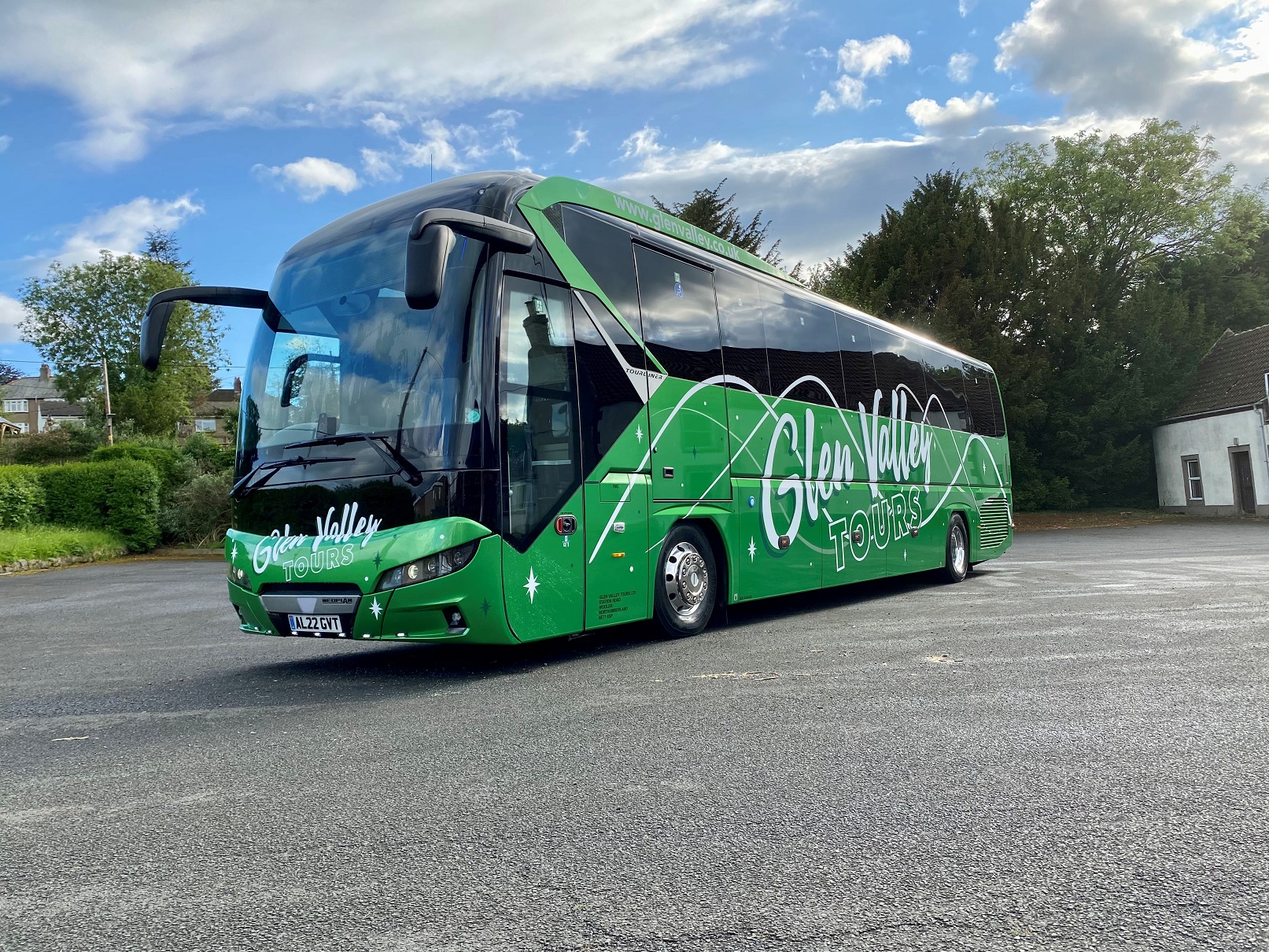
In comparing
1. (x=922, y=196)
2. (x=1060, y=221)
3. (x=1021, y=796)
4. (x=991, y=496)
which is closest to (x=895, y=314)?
(x=922, y=196)

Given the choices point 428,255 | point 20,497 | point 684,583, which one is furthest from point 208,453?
point 428,255

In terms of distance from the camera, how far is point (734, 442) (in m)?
9.72

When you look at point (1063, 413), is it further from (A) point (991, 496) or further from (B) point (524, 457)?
(B) point (524, 457)

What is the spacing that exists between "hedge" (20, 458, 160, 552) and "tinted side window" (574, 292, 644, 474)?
27.0m

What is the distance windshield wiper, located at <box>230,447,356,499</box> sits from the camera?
7.15m

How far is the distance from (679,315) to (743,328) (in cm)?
119

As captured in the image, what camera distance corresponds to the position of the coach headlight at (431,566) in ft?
22.0

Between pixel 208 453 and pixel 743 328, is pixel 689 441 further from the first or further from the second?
pixel 208 453

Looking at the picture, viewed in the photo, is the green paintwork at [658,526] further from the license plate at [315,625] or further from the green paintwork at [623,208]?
the license plate at [315,625]

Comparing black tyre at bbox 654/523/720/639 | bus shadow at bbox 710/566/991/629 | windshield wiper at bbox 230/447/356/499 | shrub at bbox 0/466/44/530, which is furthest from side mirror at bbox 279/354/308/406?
shrub at bbox 0/466/44/530

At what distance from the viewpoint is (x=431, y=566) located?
671cm

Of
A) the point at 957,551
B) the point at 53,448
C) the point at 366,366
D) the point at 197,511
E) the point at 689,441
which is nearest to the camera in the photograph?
the point at 366,366

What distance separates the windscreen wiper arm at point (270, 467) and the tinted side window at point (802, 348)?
5010 mm

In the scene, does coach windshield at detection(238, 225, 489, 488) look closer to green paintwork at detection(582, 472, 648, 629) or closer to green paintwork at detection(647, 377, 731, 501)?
green paintwork at detection(582, 472, 648, 629)
